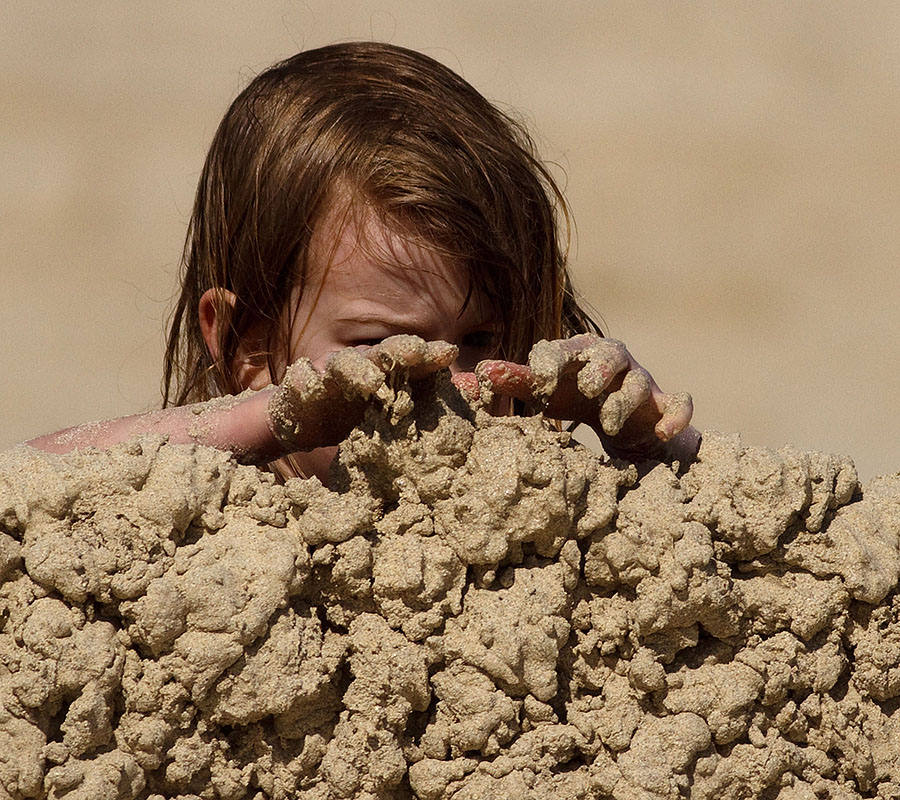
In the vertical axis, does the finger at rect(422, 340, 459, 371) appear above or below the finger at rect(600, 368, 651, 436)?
above

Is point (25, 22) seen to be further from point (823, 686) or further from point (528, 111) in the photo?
point (823, 686)

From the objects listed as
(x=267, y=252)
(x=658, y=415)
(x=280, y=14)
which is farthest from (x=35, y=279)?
(x=658, y=415)

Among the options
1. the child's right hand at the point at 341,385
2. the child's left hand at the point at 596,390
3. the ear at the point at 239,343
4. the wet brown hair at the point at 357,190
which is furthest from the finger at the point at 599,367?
the ear at the point at 239,343

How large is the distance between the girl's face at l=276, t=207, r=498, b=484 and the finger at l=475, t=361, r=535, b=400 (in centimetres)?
67

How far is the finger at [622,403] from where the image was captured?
1570 millimetres

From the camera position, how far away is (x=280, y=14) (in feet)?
38.6

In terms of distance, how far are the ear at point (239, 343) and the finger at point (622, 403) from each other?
3.53 ft

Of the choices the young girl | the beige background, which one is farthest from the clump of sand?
the beige background

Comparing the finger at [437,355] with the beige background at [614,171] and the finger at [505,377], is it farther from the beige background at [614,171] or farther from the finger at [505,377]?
the beige background at [614,171]

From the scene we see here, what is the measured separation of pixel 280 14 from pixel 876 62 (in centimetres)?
504

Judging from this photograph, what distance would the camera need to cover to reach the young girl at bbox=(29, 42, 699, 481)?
2326 millimetres

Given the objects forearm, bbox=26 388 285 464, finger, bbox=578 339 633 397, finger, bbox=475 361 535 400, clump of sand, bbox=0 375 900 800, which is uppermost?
finger, bbox=578 339 633 397

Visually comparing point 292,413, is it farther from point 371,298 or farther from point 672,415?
point 371,298

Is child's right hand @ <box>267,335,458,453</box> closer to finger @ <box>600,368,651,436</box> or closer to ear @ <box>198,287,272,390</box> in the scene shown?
finger @ <box>600,368,651,436</box>
